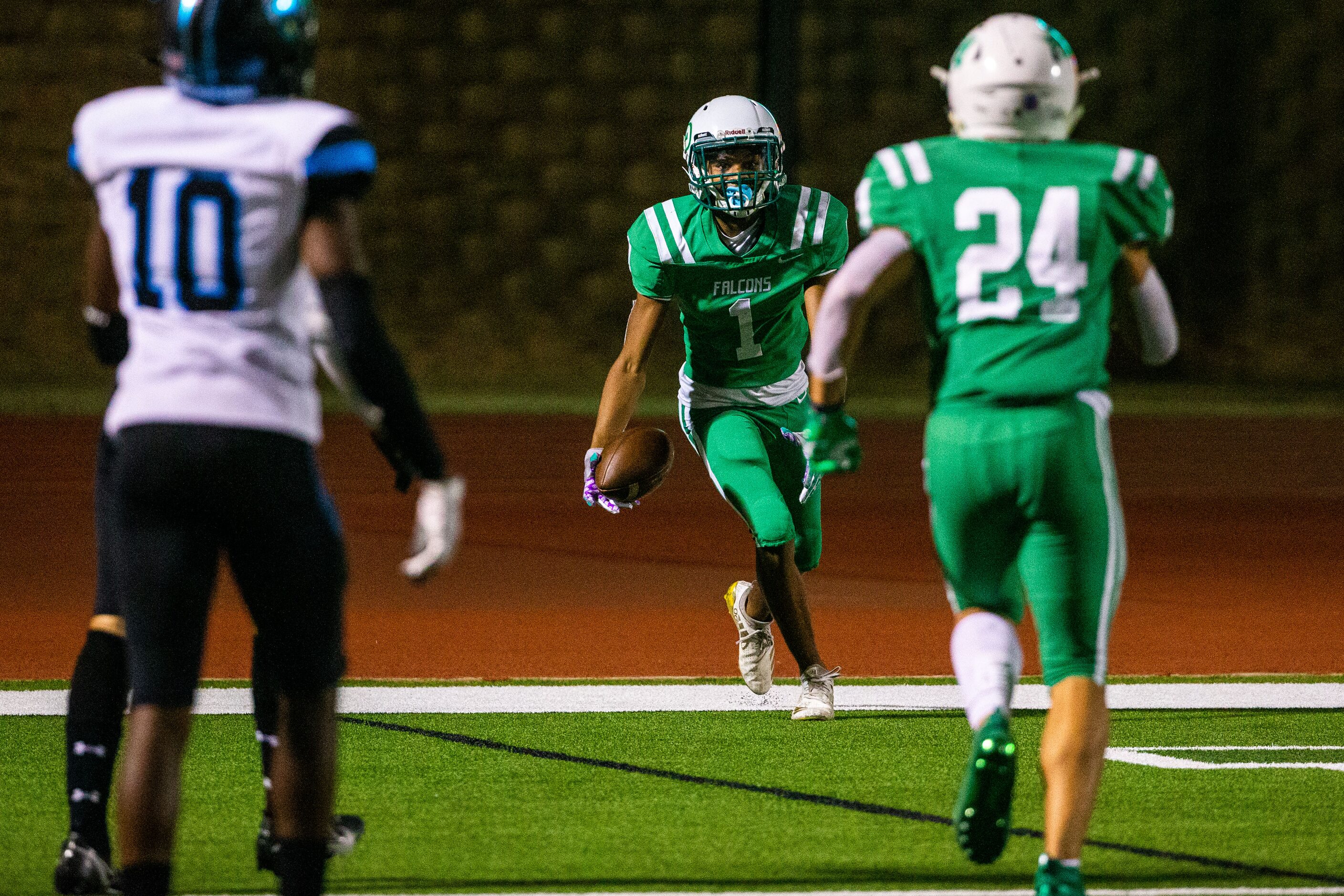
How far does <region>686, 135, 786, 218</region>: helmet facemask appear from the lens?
20.1 ft

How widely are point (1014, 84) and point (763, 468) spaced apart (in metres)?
2.35

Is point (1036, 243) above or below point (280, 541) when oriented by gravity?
above

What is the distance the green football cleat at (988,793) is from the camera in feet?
12.6

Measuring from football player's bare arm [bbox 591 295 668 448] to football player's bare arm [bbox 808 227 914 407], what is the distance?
205cm

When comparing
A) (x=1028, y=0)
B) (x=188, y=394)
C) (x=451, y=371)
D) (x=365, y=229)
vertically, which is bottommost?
(x=451, y=371)

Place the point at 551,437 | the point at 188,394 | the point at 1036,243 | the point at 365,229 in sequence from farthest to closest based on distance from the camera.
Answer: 1. the point at 365,229
2. the point at 551,437
3. the point at 1036,243
4. the point at 188,394

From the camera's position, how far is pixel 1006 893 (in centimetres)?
428

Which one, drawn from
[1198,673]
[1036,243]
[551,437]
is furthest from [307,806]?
[551,437]

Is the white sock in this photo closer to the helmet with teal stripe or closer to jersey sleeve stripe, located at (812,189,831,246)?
the helmet with teal stripe

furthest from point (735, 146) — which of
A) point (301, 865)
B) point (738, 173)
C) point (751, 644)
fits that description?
point (301, 865)

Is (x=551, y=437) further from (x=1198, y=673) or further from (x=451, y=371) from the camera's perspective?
(x=1198, y=673)

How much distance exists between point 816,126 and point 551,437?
601 cm

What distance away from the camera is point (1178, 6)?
21.0m

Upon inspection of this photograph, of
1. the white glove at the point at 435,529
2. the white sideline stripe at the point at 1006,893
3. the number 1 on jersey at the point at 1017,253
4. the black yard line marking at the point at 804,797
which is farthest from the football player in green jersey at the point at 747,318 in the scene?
the white glove at the point at 435,529
